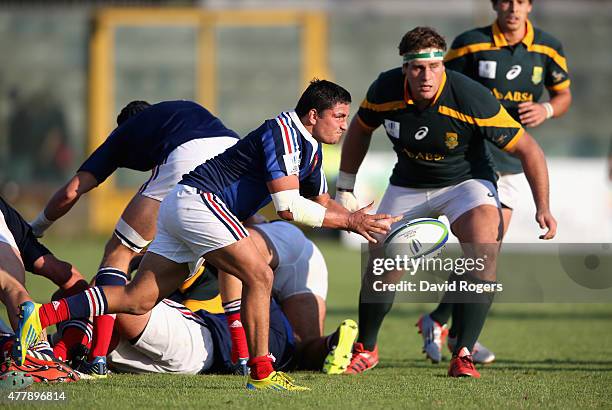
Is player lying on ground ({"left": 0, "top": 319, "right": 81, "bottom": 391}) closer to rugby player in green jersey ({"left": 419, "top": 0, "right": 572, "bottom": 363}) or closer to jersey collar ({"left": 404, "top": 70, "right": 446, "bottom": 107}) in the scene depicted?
jersey collar ({"left": 404, "top": 70, "right": 446, "bottom": 107})

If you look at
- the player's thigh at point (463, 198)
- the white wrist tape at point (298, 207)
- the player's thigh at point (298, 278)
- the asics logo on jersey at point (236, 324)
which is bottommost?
the asics logo on jersey at point (236, 324)

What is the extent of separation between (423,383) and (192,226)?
1.68m

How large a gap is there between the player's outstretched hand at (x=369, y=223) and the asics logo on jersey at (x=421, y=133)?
1322 millimetres

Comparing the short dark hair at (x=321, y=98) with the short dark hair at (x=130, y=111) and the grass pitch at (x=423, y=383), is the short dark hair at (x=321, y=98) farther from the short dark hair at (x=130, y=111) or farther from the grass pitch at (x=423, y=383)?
the short dark hair at (x=130, y=111)

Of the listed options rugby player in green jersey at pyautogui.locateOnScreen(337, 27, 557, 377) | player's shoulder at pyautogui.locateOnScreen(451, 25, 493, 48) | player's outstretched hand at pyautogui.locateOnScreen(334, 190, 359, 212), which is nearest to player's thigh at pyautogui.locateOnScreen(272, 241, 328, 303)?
rugby player in green jersey at pyautogui.locateOnScreen(337, 27, 557, 377)

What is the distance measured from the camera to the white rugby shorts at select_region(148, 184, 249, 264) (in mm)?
5750

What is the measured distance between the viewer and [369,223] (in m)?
5.80

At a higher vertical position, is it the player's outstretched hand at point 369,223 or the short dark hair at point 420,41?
the short dark hair at point 420,41

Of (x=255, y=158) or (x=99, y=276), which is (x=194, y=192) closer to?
(x=255, y=158)

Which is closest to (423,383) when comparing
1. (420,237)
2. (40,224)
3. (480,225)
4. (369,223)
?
(420,237)

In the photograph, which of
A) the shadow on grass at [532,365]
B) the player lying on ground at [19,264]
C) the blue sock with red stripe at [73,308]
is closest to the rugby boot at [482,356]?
the shadow on grass at [532,365]

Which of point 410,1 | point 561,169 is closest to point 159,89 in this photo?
point 410,1

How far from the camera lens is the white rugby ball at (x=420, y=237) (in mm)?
6715

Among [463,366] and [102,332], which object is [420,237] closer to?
[463,366]
